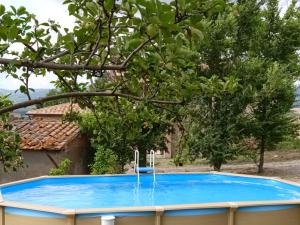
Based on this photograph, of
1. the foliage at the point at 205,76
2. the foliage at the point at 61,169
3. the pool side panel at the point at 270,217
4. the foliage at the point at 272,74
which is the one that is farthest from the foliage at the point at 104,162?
the pool side panel at the point at 270,217

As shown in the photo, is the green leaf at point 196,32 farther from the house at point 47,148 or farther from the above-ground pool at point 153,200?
the house at point 47,148

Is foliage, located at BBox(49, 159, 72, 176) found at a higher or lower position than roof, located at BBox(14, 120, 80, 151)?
lower

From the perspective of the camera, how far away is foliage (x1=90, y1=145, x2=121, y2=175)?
55.5 ft

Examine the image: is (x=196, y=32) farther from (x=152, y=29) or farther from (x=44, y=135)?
(x=44, y=135)

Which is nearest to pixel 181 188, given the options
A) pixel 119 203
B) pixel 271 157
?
pixel 119 203

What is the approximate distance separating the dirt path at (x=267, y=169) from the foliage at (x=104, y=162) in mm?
5107

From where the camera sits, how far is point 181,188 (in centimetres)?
1302

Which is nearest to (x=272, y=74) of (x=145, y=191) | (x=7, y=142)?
(x=145, y=191)

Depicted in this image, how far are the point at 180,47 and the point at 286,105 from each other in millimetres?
18856

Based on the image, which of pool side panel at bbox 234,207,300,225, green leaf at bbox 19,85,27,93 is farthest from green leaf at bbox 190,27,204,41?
pool side panel at bbox 234,207,300,225

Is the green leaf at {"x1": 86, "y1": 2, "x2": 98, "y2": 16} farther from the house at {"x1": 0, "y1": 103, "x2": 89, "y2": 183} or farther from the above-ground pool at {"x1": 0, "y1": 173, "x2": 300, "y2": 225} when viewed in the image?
the house at {"x1": 0, "y1": 103, "x2": 89, "y2": 183}

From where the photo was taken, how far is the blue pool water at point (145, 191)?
10.8 m

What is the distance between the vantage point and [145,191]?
40.3ft

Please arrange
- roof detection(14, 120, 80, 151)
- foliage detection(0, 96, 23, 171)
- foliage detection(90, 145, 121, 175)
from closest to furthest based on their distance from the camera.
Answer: foliage detection(0, 96, 23, 171), roof detection(14, 120, 80, 151), foliage detection(90, 145, 121, 175)
